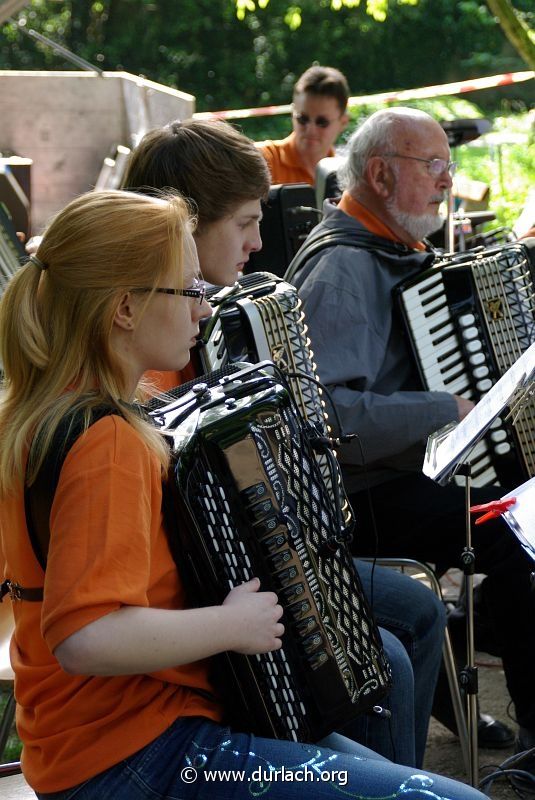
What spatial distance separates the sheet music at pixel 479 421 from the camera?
6.23 feet

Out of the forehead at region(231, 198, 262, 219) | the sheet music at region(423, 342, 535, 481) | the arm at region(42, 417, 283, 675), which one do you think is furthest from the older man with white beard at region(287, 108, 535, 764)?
the arm at region(42, 417, 283, 675)

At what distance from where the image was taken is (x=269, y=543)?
1.66 m

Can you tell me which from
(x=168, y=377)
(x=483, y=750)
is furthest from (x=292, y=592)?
(x=483, y=750)

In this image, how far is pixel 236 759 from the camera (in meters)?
1.57

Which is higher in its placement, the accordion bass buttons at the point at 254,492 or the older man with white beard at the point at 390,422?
the accordion bass buttons at the point at 254,492

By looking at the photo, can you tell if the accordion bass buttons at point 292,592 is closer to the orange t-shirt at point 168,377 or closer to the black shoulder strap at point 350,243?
the orange t-shirt at point 168,377

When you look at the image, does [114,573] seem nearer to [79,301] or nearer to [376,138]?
[79,301]

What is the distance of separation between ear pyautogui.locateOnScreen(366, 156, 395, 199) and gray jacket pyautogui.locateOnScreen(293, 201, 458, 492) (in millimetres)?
248

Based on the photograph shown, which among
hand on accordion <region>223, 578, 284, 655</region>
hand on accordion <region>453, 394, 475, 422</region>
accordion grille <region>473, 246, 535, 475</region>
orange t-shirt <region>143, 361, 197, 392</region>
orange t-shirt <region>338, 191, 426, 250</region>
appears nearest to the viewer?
hand on accordion <region>223, 578, 284, 655</region>

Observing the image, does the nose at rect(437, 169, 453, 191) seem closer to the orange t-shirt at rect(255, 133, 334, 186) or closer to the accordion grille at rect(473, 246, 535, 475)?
the accordion grille at rect(473, 246, 535, 475)

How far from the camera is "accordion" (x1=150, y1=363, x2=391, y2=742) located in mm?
1610

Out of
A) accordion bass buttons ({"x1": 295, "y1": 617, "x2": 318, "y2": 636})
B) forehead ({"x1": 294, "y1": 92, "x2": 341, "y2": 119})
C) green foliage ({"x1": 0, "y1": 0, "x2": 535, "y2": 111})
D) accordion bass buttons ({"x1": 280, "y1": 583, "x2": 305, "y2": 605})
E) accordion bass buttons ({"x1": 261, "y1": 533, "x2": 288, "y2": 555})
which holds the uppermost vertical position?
green foliage ({"x1": 0, "y1": 0, "x2": 535, "y2": 111})

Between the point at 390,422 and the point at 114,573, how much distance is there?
153 cm

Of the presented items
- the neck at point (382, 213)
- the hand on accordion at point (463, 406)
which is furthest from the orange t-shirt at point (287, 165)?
the hand on accordion at point (463, 406)
